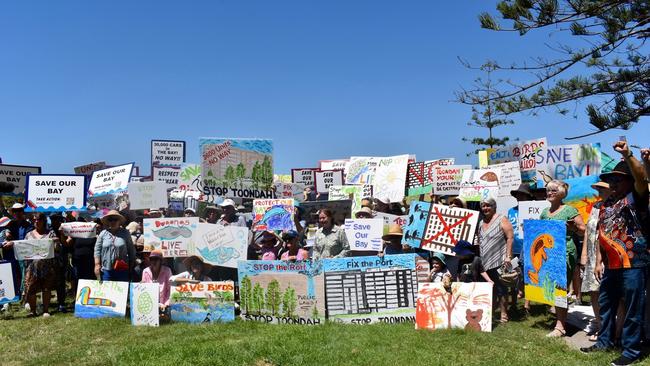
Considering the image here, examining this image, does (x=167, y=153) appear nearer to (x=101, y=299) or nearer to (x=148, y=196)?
(x=148, y=196)

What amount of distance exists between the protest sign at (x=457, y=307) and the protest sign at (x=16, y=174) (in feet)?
46.6

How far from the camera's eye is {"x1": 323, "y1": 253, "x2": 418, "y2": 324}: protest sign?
316 inches

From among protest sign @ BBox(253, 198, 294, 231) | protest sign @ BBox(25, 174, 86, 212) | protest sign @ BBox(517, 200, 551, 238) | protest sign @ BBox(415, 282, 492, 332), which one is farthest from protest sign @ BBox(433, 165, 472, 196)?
protest sign @ BBox(25, 174, 86, 212)

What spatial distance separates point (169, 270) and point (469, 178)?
7.50 metres

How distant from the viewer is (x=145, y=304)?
8.55 meters

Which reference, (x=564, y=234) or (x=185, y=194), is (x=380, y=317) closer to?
(x=564, y=234)

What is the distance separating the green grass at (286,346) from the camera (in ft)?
19.9

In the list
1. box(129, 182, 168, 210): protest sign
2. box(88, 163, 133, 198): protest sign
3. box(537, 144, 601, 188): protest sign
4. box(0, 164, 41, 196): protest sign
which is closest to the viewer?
box(537, 144, 601, 188): protest sign

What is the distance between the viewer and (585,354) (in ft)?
19.7

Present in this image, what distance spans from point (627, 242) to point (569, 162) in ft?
22.0

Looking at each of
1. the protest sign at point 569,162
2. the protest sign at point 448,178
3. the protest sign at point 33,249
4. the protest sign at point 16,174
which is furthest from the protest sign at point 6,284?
the protest sign at point 569,162

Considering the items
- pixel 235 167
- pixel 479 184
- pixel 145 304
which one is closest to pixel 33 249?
pixel 145 304

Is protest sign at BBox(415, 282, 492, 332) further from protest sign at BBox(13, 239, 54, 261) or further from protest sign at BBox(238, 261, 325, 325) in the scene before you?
protest sign at BBox(13, 239, 54, 261)

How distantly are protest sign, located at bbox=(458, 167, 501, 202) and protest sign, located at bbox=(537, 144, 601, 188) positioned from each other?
3.16 feet
